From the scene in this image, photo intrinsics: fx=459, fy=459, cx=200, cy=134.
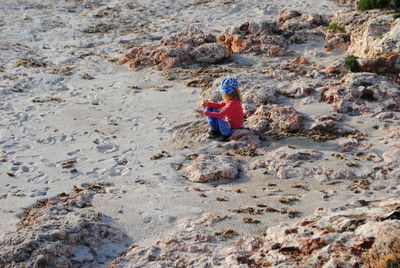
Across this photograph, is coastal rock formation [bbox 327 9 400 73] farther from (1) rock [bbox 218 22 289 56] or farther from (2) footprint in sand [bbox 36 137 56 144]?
(2) footprint in sand [bbox 36 137 56 144]

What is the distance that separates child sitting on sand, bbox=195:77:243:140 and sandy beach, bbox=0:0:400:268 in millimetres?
211

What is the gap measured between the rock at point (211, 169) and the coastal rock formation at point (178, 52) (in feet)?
19.7

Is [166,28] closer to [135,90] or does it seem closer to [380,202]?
[135,90]

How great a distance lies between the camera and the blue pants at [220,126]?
916 cm

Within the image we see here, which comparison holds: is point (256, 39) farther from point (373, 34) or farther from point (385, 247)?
point (385, 247)

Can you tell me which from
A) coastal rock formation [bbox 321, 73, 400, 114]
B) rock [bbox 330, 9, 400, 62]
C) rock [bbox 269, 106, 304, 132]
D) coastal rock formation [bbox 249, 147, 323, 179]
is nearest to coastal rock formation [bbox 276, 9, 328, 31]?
rock [bbox 330, 9, 400, 62]

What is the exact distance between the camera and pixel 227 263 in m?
5.27

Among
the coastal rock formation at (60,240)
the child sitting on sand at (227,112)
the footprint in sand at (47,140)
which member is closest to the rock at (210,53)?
the child sitting on sand at (227,112)

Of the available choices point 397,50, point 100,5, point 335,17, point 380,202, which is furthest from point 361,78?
point 100,5

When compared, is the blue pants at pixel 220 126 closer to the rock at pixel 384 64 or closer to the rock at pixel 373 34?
the rock at pixel 384 64

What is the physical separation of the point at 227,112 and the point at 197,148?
938mm

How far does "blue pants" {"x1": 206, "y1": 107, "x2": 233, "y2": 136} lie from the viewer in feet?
30.0

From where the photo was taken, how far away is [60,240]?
5.99 metres

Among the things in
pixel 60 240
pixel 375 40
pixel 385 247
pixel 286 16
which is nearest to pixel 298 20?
pixel 286 16
